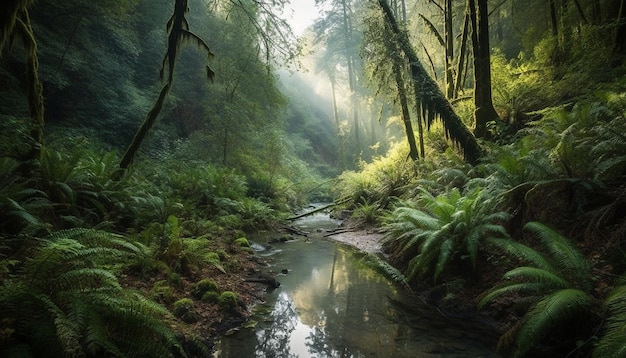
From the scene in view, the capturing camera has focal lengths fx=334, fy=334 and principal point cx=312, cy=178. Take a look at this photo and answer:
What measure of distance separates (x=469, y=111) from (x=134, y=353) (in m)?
10.2

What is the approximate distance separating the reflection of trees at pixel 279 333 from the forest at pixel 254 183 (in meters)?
0.45

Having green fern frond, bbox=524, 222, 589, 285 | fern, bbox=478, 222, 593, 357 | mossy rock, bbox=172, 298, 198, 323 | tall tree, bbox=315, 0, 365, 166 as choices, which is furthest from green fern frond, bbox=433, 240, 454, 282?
tall tree, bbox=315, 0, 365, 166

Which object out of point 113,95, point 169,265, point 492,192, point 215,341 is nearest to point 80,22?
point 113,95

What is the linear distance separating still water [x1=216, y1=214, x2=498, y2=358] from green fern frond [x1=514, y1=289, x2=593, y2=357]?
2.65 ft

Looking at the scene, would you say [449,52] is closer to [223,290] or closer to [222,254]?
[222,254]

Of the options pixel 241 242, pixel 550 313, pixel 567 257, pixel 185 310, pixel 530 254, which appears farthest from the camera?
pixel 241 242

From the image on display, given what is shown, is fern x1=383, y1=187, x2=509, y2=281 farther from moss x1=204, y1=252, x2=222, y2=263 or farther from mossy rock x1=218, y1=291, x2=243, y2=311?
moss x1=204, y1=252, x2=222, y2=263

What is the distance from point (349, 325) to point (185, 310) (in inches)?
83.5

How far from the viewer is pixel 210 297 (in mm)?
4691

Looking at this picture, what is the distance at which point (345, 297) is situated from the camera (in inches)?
215

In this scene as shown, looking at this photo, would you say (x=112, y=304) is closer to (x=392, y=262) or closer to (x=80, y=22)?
(x=392, y=262)

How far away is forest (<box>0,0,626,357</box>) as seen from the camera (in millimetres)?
2949

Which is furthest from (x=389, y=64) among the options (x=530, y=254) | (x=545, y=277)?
(x=545, y=277)

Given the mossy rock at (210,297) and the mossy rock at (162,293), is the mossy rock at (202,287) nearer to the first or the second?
the mossy rock at (210,297)
